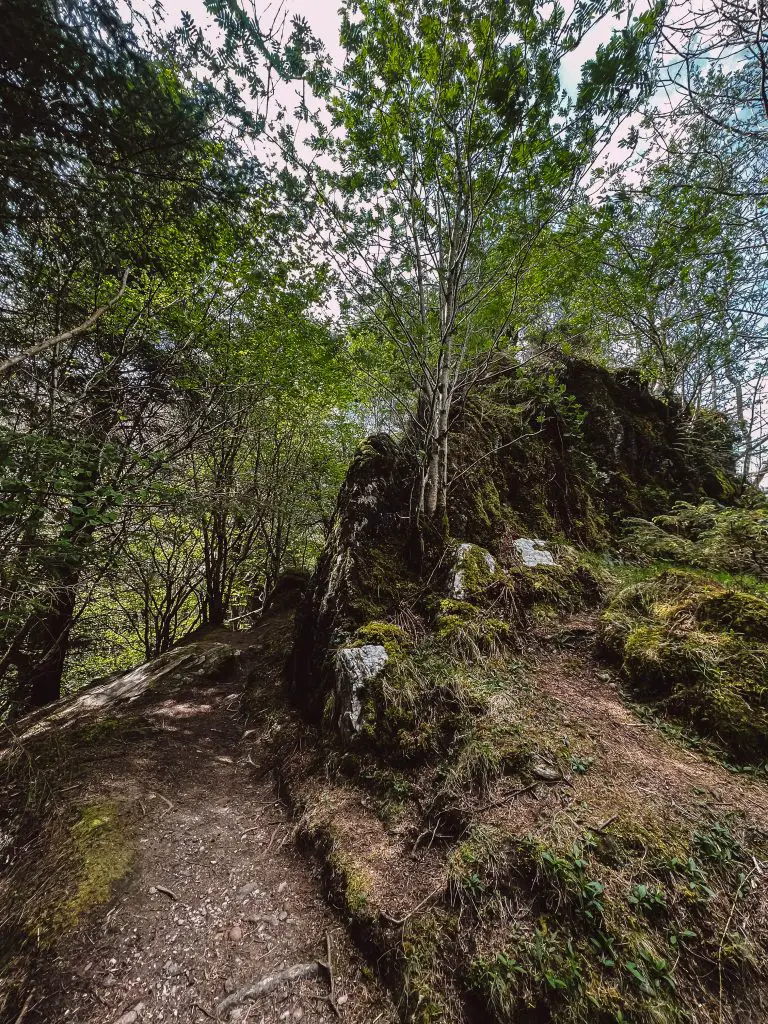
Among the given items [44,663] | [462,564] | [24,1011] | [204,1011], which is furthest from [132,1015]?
[44,663]

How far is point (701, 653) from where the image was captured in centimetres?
320

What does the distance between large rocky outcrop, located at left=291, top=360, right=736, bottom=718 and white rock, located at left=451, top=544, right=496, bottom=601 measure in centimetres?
7

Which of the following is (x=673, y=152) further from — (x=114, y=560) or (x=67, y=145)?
(x=114, y=560)

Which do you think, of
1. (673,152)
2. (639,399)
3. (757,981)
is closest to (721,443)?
(639,399)

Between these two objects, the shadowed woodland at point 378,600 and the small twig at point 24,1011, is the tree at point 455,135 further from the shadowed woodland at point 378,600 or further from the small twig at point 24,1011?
the small twig at point 24,1011

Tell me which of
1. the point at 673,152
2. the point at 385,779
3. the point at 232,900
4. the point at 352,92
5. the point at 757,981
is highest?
the point at 352,92

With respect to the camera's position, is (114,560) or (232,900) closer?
(232,900)

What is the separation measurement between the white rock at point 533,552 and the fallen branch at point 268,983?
4.54 metres

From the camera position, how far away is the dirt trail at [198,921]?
2.05m

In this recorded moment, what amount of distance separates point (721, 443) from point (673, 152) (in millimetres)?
7031

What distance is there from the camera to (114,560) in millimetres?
4648

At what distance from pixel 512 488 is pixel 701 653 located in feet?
12.8

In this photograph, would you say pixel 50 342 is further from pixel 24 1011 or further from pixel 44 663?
pixel 44 663

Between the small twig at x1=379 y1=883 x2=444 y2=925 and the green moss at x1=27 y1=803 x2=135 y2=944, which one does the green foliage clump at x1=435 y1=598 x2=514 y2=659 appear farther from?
the green moss at x1=27 y1=803 x2=135 y2=944
